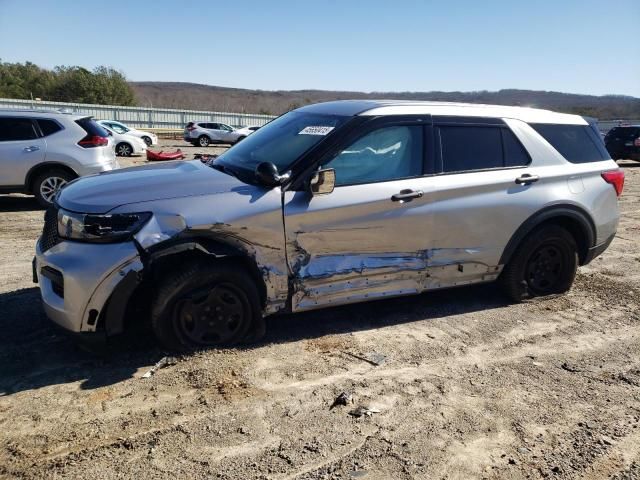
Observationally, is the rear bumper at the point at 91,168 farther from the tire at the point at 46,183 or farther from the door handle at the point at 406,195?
the door handle at the point at 406,195

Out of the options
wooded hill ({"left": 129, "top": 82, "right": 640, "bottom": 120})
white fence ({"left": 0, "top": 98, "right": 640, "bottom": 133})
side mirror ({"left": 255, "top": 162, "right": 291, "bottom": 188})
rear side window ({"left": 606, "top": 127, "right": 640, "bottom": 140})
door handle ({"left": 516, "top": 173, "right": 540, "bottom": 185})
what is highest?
wooded hill ({"left": 129, "top": 82, "right": 640, "bottom": 120})

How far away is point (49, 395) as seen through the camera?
Result: 311 cm

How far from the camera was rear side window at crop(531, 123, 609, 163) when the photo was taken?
486cm

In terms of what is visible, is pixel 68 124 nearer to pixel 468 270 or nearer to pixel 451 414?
pixel 468 270

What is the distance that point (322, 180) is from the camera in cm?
364

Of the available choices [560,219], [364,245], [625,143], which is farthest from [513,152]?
[625,143]

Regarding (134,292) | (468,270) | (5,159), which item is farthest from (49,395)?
(5,159)

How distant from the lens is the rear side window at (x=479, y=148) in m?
4.31

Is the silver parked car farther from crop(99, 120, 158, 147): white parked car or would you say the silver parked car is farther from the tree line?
the tree line

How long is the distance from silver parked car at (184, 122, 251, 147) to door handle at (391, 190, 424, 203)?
90.3 feet

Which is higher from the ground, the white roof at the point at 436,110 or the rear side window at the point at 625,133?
the rear side window at the point at 625,133

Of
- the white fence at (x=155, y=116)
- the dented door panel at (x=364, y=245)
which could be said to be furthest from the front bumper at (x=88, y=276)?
the white fence at (x=155, y=116)

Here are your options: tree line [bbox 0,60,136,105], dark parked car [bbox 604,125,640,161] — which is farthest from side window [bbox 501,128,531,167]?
tree line [bbox 0,60,136,105]

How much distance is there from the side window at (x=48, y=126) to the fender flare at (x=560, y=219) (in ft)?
25.3
